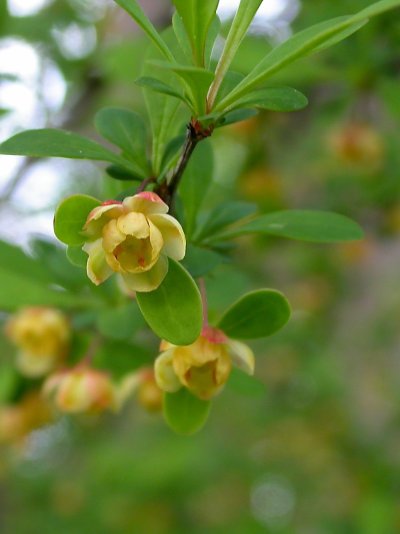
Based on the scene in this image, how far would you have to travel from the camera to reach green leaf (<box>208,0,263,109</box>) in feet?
1.81

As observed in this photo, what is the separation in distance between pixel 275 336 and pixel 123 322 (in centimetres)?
127

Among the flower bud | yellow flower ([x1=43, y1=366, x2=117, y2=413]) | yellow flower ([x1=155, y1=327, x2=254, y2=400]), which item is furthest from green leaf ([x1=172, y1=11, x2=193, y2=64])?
the flower bud

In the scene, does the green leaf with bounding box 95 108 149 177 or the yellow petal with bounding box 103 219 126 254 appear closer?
the yellow petal with bounding box 103 219 126 254

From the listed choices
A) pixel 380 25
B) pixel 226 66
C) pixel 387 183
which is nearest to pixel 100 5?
pixel 387 183

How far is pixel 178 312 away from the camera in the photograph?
55 centimetres

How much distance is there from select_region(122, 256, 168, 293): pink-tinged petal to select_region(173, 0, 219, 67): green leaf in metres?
Answer: 0.17

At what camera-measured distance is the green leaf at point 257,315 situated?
625mm

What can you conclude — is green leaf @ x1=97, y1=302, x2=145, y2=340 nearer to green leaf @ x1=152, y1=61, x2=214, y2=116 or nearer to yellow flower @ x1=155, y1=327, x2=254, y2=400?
yellow flower @ x1=155, y1=327, x2=254, y2=400

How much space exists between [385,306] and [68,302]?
9.04 feet

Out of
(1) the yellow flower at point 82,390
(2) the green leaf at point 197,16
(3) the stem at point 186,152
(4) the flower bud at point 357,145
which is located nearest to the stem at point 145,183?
(3) the stem at point 186,152

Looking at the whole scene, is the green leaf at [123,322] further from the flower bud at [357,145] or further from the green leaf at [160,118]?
the flower bud at [357,145]

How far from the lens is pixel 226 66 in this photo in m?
0.56

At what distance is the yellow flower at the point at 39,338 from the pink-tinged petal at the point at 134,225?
451 mm

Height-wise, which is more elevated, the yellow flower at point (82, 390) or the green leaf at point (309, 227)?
the green leaf at point (309, 227)
